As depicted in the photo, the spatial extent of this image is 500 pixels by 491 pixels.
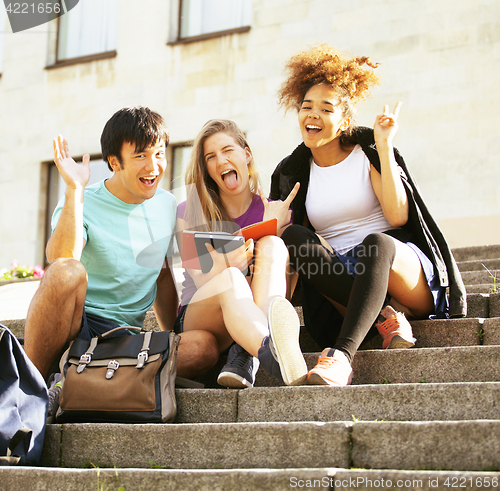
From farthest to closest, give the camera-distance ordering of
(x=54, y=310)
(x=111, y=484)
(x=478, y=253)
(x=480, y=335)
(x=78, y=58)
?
(x=78, y=58) < (x=478, y=253) < (x=480, y=335) < (x=54, y=310) < (x=111, y=484)

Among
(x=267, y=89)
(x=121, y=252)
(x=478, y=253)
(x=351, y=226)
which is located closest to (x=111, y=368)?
(x=121, y=252)

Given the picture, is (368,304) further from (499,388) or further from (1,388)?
(1,388)

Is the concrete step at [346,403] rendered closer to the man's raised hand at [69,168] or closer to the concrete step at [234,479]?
the concrete step at [234,479]

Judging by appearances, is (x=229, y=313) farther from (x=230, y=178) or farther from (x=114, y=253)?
(x=230, y=178)

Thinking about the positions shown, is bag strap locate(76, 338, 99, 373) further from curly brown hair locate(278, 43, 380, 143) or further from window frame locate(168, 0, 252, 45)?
window frame locate(168, 0, 252, 45)

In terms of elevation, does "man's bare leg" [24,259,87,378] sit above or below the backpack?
above

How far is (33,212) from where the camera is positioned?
9969 millimetres

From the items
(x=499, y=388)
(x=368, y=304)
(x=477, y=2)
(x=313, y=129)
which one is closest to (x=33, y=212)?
(x=477, y=2)

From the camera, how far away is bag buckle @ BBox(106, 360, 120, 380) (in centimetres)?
257

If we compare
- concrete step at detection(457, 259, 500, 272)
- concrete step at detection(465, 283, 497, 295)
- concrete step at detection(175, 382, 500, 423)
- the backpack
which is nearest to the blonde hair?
concrete step at detection(175, 382, 500, 423)

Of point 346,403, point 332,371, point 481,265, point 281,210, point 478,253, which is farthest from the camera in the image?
point 478,253

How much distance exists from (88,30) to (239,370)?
8775 mm

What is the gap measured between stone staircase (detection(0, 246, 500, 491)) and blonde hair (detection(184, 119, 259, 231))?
98cm

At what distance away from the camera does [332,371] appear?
8.30 ft
